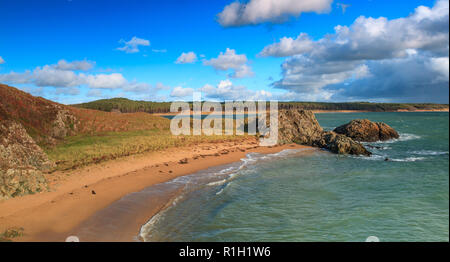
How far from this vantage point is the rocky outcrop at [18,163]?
1259 centimetres

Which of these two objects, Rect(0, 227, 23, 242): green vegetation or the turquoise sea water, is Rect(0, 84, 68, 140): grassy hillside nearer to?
Rect(0, 227, 23, 242): green vegetation

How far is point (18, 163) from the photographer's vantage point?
1532 cm

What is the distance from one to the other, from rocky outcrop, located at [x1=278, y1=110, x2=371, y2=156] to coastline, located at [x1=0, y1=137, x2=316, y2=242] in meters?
12.4

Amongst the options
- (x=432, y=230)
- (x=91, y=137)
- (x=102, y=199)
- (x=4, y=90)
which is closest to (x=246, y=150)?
(x=91, y=137)

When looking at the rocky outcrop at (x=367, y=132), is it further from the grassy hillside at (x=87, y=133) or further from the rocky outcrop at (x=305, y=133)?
the grassy hillside at (x=87, y=133)

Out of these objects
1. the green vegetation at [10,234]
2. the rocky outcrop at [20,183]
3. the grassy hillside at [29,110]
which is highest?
the grassy hillside at [29,110]

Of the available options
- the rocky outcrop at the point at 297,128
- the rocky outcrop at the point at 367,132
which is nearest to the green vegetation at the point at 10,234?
the rocky outcrop at the point at 297,128

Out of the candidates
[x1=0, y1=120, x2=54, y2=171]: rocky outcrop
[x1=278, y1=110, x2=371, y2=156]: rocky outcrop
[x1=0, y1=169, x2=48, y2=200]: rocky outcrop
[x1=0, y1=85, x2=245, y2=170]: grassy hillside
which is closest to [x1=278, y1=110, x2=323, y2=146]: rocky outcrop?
[x1=278, y1=110, x2=371, y2=156]: rocky outcrop

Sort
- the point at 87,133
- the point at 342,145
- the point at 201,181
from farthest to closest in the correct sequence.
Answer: the point at 87,133 → the point at 342,145 → the point at 201,181

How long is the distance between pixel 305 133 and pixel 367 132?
9866 mm

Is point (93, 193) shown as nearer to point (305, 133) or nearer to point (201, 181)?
point (201, 181)

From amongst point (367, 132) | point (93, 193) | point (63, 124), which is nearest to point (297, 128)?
point (367, 132)

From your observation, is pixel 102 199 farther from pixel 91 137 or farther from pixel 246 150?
pixel 246 150

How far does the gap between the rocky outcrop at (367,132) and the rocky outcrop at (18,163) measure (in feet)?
124
